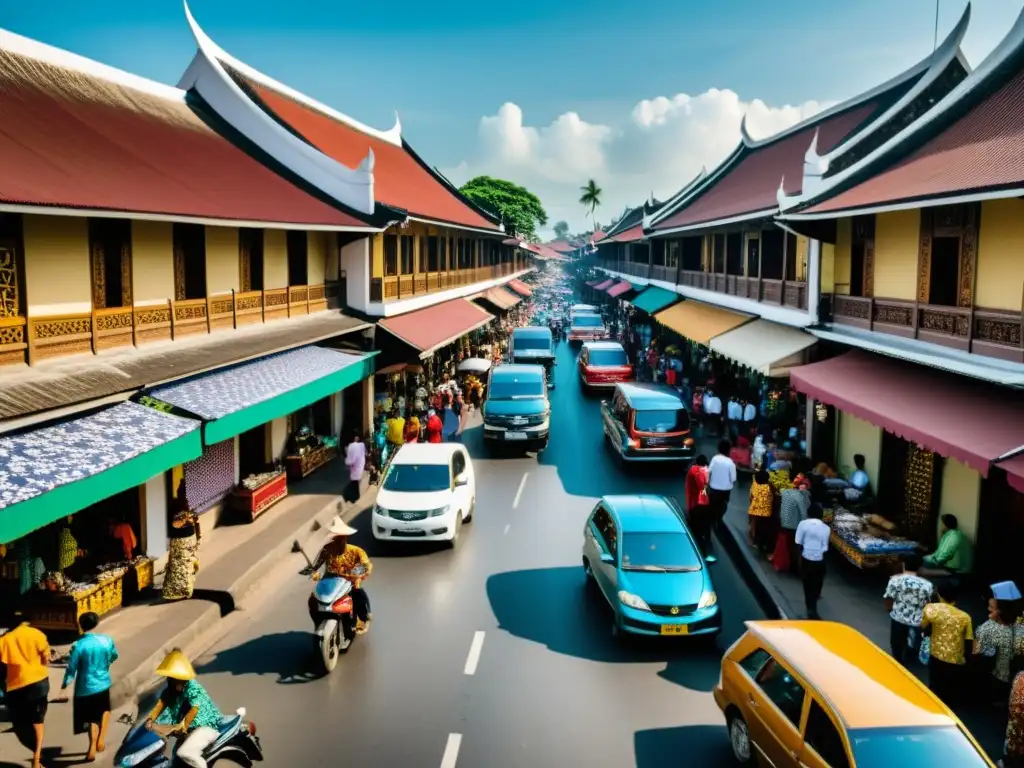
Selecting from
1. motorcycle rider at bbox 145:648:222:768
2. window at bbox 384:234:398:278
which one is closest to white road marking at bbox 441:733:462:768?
motorcycle rider at bbox 145:648:222:768

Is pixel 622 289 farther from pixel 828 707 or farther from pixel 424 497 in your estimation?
pixel 828 707

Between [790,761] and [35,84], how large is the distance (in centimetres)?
1414

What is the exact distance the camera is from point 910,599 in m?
9.88

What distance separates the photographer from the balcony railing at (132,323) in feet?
32.6

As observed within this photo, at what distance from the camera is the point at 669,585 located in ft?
35.7

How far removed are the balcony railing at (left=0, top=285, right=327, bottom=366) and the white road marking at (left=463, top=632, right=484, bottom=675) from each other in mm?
6491

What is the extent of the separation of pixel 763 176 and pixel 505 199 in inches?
2115

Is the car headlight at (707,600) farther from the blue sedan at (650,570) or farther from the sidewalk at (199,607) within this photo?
the sidewalk at (199,607)

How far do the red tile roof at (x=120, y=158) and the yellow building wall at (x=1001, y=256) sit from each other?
11.6 metres

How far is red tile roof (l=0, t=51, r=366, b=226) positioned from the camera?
10.0 meters

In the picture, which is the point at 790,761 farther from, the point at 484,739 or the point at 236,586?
the point at 236,586

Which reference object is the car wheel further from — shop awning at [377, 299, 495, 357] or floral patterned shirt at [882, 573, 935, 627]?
shop awning at [377, 299, 495, 357]

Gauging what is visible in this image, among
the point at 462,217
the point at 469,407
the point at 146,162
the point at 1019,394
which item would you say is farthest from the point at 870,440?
the point at 462,217

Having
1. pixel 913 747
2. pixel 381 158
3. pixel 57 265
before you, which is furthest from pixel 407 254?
pixel 913 747
